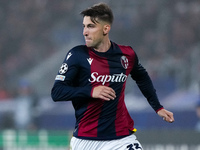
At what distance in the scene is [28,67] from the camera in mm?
11578

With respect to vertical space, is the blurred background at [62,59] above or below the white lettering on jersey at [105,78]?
above

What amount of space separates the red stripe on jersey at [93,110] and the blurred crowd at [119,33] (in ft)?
19.2

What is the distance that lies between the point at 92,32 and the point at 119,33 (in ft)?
22.7

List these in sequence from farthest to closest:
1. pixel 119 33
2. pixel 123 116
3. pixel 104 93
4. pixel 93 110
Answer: pixel 119 33, pixel 123 116, pixel 93 110, pixel 104 93

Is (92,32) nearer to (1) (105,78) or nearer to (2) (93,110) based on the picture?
(1) (105,78)

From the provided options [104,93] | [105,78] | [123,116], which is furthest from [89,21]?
[123,116]

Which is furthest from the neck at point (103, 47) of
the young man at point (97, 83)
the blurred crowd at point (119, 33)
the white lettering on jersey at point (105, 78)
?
the blurred crowd at point (119, 33)

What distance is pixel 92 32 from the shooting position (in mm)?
4512

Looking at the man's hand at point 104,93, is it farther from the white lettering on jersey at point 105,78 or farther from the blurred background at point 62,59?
the blurred background at point 62,59

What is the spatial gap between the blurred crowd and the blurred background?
0.02m

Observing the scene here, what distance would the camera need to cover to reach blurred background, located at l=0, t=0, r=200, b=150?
383 inches

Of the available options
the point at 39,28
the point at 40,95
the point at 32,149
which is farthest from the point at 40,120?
the point at 39,28

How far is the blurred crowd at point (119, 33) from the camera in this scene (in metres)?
10.8

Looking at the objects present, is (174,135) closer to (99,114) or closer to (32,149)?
(32,149)
